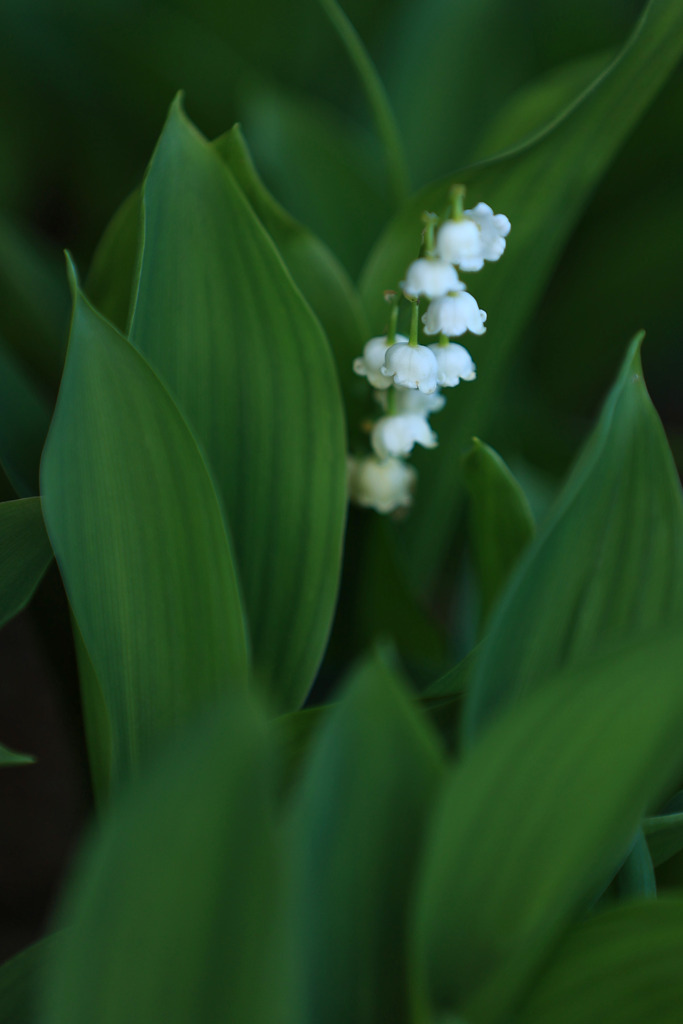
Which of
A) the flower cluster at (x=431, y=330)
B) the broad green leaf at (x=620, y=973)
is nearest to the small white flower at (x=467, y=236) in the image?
the flower cluster at (x=431, y=330)

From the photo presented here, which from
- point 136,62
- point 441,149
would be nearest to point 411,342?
point 441,149

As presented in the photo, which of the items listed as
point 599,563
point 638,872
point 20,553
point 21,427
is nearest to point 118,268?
point 21,427

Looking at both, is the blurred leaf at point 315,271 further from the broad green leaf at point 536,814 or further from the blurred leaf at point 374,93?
the broad green leaf at point 536,814

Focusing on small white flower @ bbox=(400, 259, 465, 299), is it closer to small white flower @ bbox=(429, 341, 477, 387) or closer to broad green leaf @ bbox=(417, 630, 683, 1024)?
small white flower @ bbox=(429, 341, 477, 387)

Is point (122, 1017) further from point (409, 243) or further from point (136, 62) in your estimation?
point (136, 62)

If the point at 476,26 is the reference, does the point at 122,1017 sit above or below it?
below
